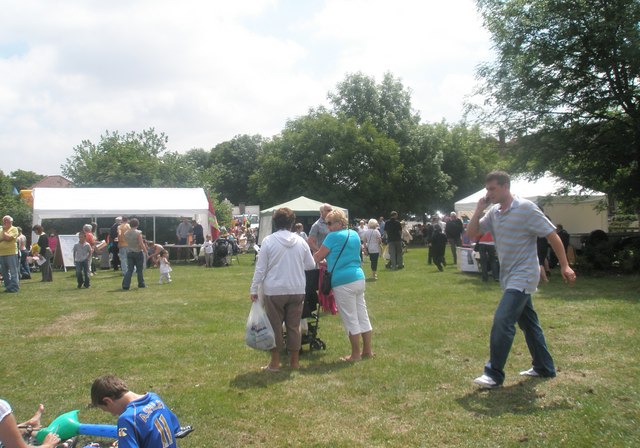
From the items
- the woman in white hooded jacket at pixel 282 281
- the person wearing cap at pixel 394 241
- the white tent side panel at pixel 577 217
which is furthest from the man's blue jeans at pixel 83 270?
the white tent side panel at pixel 577 217

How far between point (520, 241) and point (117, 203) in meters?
21.4

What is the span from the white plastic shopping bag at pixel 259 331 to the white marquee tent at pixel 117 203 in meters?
18.9

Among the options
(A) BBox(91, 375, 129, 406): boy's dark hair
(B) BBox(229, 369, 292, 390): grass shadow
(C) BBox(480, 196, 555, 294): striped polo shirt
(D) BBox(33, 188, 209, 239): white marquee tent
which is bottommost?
(B) BBox(229, 369, 292, 390): grass shadow

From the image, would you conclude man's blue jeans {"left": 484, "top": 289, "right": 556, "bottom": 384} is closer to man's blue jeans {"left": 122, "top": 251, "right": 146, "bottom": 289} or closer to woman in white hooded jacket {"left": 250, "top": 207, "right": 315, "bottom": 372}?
woman in white hooded jacket {"left": 250, "top": 207, "right": 315, "bottom": 372}

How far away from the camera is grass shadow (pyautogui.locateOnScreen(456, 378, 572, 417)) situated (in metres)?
4.90

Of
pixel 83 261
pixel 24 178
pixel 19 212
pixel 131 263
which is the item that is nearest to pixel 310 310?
pixel 131 263

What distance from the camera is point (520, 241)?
215 inches

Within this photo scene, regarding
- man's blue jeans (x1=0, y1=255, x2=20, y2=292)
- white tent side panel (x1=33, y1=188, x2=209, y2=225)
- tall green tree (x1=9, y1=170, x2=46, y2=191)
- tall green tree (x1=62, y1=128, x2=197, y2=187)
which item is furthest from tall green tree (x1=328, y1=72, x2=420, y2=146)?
tall green tree (x1=9, y1=170, x2=46, y2=191)

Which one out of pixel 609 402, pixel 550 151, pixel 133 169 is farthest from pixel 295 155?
pixel 609 402

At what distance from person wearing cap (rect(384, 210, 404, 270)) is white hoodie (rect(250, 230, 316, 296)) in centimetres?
1196

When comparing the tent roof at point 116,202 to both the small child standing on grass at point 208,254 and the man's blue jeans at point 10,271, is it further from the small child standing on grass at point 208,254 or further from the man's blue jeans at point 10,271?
the man's blue jeans at point 10,271

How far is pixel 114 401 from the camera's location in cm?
354

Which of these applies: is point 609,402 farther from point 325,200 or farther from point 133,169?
point 325,200

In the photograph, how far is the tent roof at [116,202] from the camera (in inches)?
922
